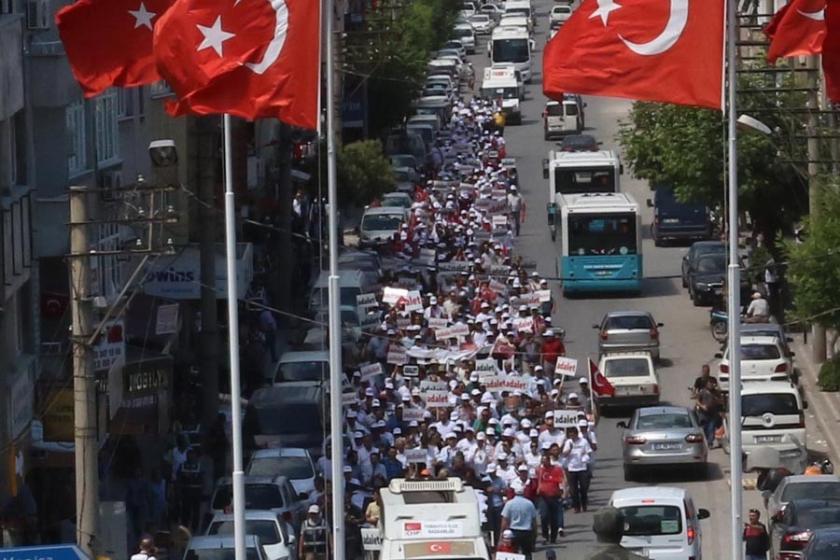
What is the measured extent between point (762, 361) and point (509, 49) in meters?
64.1

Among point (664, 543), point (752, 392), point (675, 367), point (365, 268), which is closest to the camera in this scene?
point (664, 543)

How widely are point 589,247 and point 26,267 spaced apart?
22.8 meters

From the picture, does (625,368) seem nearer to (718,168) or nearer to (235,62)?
(718,168)

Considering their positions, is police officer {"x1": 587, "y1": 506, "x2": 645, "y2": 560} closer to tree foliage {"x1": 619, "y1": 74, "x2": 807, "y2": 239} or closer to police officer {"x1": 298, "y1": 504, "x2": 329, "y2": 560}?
police officer {"x1": 298, "y1": 504, "x2": 329, "y2": 560}

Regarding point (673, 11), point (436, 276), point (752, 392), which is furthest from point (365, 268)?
point (673, 11)

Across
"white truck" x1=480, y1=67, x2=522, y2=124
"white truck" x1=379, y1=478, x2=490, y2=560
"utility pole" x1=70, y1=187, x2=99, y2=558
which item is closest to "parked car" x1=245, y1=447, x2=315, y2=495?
"white truck" x1=379, y1=478, x2=490, y2=560

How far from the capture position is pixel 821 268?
42.6 m

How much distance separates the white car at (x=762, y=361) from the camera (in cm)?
4512

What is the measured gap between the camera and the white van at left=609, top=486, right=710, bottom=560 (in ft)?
105

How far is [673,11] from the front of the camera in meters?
21.5

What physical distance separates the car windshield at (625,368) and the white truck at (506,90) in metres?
48.6

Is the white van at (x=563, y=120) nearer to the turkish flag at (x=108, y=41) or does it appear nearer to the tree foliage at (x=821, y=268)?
the tree foliage at (x=821, y=268)

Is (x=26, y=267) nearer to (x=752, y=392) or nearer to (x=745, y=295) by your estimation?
(x=752, y=392)

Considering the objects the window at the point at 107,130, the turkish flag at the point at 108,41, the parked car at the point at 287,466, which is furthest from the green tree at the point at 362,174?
the turkish flag at the point at 108,41
